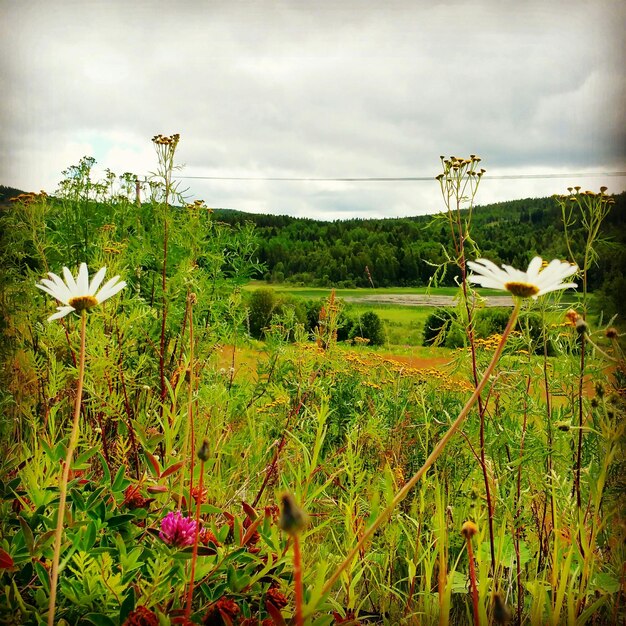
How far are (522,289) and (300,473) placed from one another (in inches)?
17.2

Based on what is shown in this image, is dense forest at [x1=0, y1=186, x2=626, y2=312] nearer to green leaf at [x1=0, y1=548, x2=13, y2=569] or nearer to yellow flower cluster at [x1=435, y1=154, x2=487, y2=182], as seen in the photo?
yellow flower cluster at [x1=435, y1=154, x2=487, y2=182]

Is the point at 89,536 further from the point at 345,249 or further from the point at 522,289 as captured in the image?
the point at 345,249

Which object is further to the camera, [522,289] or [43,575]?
[43,575]

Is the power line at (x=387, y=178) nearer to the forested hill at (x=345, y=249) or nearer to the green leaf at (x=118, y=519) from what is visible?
the green leaf at (x=118, y=519)

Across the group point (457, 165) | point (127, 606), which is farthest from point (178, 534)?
point (457, 165)

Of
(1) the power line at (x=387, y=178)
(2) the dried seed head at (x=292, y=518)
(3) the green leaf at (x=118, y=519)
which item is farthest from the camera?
(1) the power line at (x=387, y=178)

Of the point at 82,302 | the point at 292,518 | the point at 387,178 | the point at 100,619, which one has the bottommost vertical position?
the point at 100,619

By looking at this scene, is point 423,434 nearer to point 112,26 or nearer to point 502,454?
point 502,454

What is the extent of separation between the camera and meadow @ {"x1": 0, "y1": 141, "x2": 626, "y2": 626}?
0.66 metres

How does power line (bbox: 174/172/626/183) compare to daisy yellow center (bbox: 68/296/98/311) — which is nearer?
daisy yellow center (bbox: 68/296/98/311)

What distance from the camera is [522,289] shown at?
1.56ft

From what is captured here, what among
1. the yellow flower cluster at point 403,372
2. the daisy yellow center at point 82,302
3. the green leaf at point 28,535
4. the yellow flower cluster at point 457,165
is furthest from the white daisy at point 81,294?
the yellow flower cluster at point 403,372

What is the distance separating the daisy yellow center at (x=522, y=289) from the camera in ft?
1.54

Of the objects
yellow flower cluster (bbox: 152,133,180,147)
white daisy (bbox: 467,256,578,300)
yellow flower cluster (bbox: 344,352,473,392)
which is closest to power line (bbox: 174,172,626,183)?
yellow flower cluster (bbox: 152,133,180,147)
